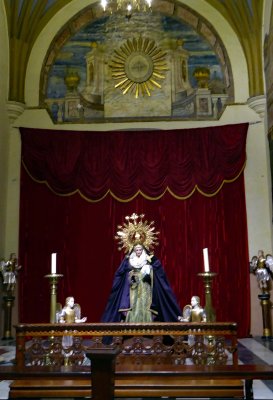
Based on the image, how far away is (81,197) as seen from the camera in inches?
422

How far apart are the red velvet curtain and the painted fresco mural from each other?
0.84m

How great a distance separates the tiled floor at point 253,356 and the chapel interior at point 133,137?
77 cm

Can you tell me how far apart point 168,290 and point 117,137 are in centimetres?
450

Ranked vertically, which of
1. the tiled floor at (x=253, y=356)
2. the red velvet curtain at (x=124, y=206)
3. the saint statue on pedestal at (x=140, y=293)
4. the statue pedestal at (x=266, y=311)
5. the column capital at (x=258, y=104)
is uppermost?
the column capital at (x=258, y=104)

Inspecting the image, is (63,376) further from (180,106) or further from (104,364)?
(180,106)

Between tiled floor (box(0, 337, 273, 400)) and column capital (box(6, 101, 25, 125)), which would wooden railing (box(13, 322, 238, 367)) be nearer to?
tiled floor (box(0, 337, 273, 400))

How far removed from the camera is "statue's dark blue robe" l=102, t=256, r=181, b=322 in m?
7.30

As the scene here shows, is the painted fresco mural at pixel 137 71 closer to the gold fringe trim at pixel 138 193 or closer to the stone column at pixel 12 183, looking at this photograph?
the stone column at pixel 12 183

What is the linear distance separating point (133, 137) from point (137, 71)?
70.4 inches

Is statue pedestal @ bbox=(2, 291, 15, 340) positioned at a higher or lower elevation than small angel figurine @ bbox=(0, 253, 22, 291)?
lower

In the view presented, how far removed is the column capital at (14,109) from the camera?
10.9m

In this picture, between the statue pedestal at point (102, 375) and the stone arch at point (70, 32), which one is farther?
the stone arch at point (70, 32)

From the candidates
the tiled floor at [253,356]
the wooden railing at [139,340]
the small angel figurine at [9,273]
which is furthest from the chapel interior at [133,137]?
the wooden railing at [139,340]

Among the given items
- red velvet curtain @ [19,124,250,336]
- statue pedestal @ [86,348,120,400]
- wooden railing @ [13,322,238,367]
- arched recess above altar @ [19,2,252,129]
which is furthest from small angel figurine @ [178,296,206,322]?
arched recess above altar @ [19,2,252,129]
